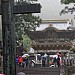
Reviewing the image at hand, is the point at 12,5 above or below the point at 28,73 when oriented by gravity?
above

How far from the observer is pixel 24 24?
105 ft

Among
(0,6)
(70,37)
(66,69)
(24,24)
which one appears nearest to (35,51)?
(70,37)

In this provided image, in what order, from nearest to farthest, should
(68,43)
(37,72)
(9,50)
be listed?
(9,50) < (37,72) < (68,43)

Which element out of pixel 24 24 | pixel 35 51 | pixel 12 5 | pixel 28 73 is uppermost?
pixel 12 5

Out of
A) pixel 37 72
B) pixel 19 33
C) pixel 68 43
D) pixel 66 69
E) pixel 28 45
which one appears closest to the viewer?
pixel 37 72

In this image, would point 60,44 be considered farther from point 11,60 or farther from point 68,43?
point 11,60

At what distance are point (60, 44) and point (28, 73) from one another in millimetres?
32580

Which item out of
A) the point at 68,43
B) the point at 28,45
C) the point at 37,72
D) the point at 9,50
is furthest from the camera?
the point at 28,45

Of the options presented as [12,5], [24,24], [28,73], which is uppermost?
[12,5]

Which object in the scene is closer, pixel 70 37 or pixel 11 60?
pixel 11 60

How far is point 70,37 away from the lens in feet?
181

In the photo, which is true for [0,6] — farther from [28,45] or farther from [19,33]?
[28,45]

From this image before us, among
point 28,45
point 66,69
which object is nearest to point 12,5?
point 66,69

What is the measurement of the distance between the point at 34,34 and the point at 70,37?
631 centimetres
